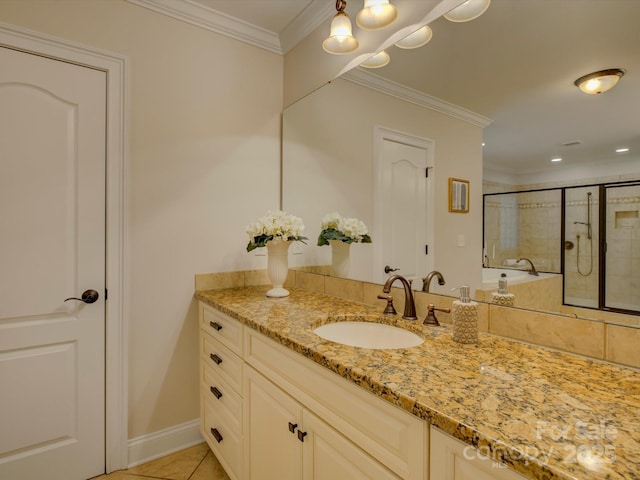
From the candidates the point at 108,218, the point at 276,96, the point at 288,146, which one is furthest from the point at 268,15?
the point at 108,218

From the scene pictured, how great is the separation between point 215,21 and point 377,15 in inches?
41.7

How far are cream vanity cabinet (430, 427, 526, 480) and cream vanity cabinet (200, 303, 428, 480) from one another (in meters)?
0.03

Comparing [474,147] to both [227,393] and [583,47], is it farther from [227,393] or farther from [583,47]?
[227,393]

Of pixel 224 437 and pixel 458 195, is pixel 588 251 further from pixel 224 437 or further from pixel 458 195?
pixel 224 437

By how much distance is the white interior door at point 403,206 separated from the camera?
152 centimetres

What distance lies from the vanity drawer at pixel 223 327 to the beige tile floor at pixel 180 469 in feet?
2.32

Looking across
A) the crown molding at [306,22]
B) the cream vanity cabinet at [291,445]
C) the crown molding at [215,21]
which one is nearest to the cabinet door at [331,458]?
the cream vanity cabinet at [291,445]

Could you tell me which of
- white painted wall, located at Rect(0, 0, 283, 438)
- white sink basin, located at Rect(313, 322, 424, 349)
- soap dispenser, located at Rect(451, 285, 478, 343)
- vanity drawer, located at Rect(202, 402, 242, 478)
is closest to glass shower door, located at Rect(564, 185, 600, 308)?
soap dispenser, located at Rect(451, 285, 478, 343)

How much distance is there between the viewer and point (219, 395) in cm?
167

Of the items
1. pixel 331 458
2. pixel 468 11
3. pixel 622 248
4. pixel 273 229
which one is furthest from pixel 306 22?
pixel 331 458

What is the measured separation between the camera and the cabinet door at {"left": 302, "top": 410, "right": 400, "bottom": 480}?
0.83 meters

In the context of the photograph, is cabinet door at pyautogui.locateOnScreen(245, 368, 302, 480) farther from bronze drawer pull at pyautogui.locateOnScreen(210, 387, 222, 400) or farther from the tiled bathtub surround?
the tiled bathtub surround

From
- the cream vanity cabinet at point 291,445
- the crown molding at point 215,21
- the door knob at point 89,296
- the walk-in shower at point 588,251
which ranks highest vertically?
the crown molding at point 215,21

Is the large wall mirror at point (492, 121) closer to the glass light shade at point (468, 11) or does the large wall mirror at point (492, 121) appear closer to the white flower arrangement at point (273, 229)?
the glass light shade at point (468, 11)
